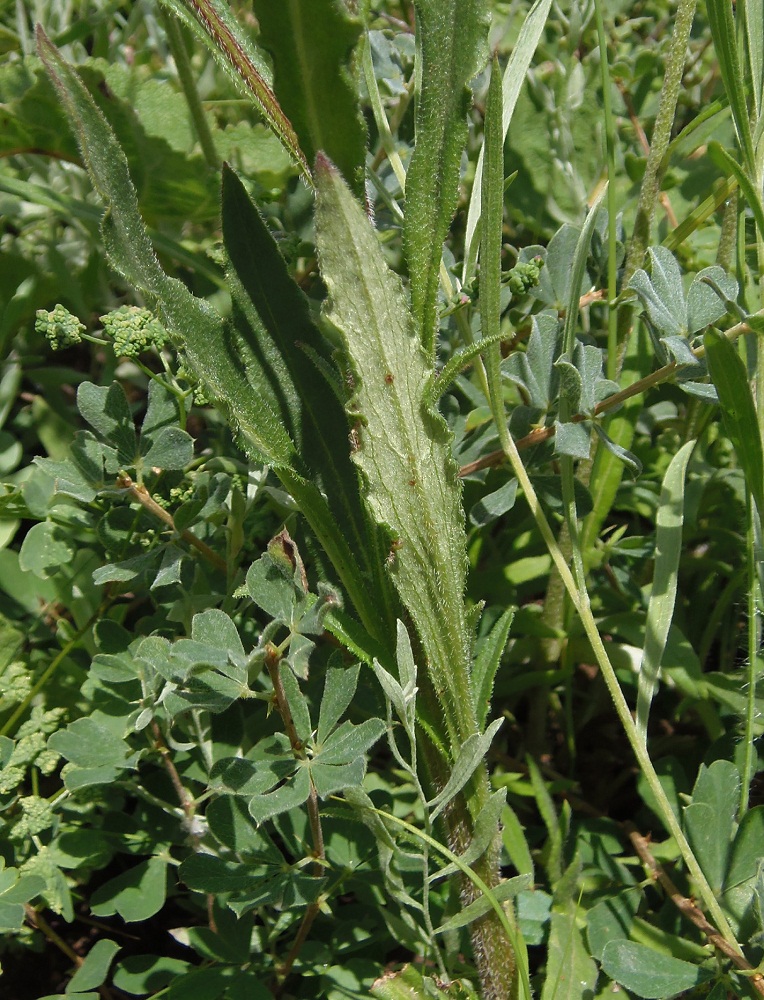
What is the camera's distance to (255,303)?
123cm

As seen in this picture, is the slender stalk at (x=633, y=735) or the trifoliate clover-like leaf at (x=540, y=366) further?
the trifoliate clover-like leaf at (x=540, y=366)

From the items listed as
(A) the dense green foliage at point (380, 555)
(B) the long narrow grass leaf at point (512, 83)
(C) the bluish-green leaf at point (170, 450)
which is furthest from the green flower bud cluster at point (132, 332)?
(B) the long narrow grass leaf at point (512, 83)

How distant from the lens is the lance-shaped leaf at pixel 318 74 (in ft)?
3.65

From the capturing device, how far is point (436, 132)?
115cm

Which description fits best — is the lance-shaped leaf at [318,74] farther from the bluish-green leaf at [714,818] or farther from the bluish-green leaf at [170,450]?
the bluish-green leaf at [714,818]

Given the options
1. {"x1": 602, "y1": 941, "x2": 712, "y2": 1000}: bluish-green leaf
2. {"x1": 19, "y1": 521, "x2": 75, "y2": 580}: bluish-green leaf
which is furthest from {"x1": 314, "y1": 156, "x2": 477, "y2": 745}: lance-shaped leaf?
{"x1": 19, "y1": 521, "x2": 75, "y2": 580}: bluish-green leaf

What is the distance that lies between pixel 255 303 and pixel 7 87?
1012 millimetres

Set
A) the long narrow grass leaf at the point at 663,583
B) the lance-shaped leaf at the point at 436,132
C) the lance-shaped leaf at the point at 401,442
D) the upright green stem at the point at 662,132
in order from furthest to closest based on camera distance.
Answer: the upright green stem at the point at 662,132 < the long narrow grass leaf at the point at 663,583 < the lance-shaped leaf at the point at 436,132 < the lance-shaped leaf at the point at 401,442

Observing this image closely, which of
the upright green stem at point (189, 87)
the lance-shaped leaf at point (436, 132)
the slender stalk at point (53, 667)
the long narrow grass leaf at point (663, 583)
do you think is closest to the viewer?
the lance-shaped leaf at point (436, 132)

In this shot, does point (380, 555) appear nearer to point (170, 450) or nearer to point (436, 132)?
point (170, 450)

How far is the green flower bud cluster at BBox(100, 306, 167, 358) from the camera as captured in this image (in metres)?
1.31

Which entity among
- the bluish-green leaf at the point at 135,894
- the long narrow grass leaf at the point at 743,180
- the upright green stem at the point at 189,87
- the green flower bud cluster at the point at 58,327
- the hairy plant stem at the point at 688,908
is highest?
the upright green stem at the point at 189,87

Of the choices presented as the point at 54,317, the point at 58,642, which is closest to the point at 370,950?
the point at 58,642

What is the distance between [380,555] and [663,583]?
0.38 meters
